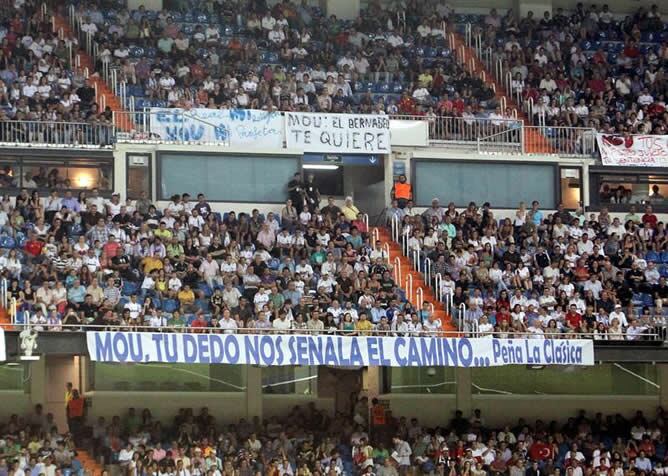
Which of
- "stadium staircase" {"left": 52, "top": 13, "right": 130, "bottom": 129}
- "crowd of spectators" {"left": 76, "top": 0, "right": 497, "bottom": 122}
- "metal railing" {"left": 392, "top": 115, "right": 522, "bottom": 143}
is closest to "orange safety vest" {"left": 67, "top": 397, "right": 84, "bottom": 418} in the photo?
"stadium staircase" {"left": 52, "top": 13, "right": 130, "bottom": 129}

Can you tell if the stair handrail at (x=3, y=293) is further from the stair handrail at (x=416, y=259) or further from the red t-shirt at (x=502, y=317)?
the red t-shirt at (x=502, y=317)

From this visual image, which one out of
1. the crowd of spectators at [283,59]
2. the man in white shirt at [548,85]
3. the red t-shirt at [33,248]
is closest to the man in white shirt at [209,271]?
the red t-shirt at [33,248]

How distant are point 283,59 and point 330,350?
38.5 feet

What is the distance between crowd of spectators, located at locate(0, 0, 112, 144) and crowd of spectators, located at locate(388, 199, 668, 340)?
22.5ft

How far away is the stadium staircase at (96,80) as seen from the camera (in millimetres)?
37812

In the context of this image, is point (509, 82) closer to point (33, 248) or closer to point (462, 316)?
point (462, 316)

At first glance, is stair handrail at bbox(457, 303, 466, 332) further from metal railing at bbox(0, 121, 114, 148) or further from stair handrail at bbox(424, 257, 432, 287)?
metal railing at bbox(0, 121, 114, 148)

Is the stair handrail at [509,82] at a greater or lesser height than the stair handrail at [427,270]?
greater

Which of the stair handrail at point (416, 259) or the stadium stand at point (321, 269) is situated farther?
the stair handrail at point (416, 259)

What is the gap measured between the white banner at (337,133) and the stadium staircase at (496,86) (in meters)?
3.76

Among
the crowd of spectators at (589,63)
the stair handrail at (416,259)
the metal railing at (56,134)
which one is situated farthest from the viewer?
the crowd of spectators at (589,63)

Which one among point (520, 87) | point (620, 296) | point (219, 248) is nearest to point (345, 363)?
point (219, 248)

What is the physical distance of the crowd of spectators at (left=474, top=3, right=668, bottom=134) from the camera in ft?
135

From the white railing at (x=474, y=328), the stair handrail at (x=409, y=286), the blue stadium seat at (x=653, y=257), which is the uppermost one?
the blue stadium seat at (x=653, y=257)
